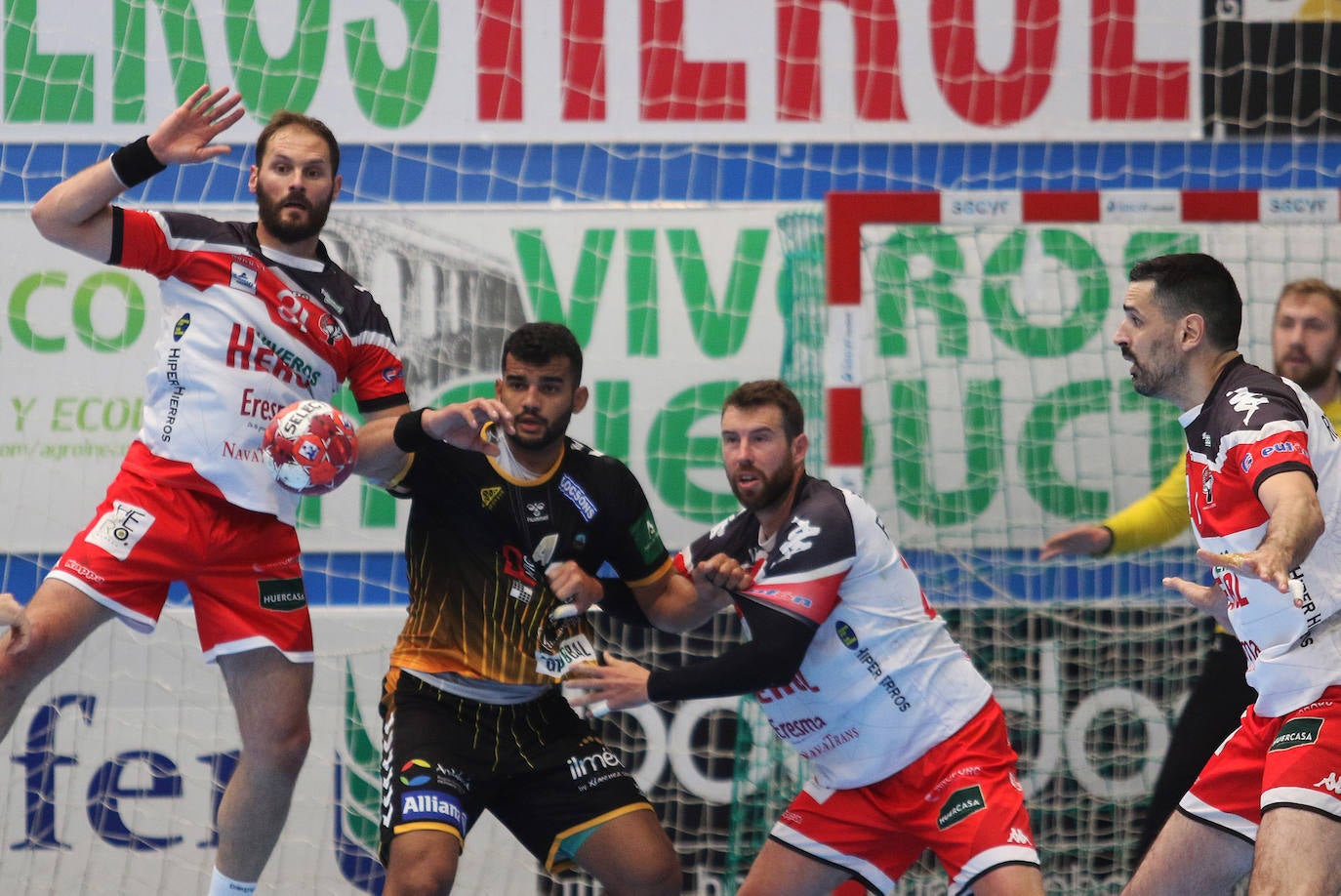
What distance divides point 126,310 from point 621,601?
318 centimetres

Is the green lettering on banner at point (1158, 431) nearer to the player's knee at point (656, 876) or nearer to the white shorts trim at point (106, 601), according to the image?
the player's knee at point (656, 876)

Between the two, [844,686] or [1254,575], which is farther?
[844,686]

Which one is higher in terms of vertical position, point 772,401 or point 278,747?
point 772,401

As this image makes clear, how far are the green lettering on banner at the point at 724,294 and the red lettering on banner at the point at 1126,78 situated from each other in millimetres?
1797

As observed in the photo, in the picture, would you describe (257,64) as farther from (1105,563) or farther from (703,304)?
(1105,563)

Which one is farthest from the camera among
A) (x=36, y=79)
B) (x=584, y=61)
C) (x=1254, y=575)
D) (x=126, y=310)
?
(x=584, y=61)

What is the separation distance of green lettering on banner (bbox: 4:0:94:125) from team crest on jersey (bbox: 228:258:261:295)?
2730mm

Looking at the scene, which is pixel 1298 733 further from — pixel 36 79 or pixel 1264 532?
pixel 36 79

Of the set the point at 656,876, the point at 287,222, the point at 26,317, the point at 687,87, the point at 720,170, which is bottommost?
the point at 656,876

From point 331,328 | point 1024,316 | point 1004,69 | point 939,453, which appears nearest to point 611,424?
point 939,453

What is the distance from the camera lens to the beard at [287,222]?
15.0 ft

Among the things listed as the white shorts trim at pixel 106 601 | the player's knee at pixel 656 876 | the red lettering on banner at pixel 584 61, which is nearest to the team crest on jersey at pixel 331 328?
the white shorts trim at pixel 106 601

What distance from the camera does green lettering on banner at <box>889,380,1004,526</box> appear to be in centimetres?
652

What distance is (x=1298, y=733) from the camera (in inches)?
149
